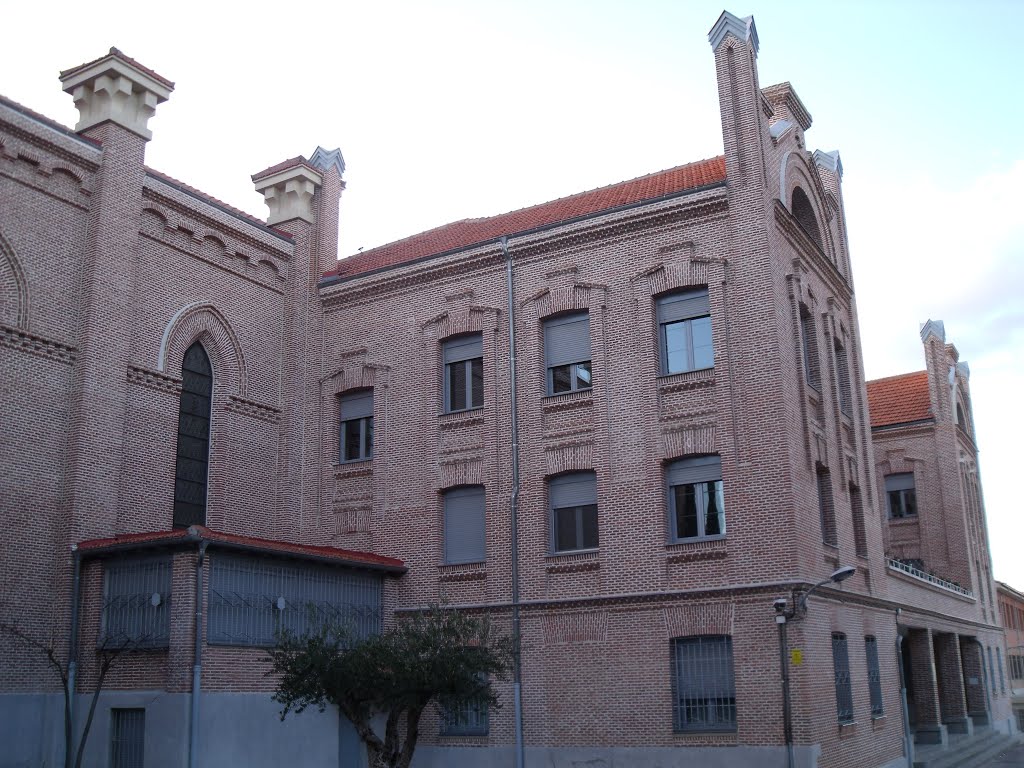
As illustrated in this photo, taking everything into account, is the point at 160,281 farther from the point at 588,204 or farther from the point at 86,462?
the point at 588,204

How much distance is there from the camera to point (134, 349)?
77.7 ft

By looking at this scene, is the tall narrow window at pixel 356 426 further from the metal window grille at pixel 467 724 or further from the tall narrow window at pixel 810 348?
the tall narrow window at pixel 810 348

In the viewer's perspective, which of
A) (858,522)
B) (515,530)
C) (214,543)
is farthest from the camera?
(858,522)

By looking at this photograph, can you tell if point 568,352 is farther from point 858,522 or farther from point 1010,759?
point 1010,759

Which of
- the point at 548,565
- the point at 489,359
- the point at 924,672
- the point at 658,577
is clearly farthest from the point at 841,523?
the point at 924,672

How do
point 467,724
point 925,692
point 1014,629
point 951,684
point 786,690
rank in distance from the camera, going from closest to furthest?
point 786,690, point 467,724, point 925,692, point 951,684, point 1014,629

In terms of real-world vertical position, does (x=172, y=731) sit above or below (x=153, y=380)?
below

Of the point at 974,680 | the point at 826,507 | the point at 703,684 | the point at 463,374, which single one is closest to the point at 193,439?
the point at 463,374

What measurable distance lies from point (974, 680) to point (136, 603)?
1275 inches

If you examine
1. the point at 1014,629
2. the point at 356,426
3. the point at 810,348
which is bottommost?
the point at 1014,629

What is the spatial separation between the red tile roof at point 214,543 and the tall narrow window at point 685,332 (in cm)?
820

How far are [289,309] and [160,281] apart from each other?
4339 millimetres

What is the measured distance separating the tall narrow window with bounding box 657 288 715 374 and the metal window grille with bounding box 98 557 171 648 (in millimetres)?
11321

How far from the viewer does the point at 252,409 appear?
2667 cm
